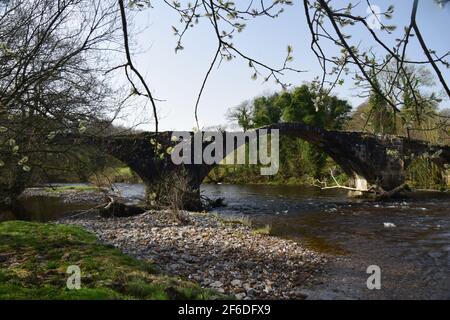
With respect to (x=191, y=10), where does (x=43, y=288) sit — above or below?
below

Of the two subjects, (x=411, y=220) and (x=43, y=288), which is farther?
(x=411, y=220)

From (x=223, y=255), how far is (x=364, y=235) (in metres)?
6.39

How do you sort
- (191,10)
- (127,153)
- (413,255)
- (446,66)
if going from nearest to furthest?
(446,66) < (191,10) < (413,255) < (127,153)

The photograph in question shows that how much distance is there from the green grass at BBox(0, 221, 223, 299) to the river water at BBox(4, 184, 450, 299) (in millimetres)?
3115

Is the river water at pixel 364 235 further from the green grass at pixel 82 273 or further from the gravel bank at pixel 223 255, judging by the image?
the green grass at pixel 82 273

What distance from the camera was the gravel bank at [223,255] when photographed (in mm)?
8562

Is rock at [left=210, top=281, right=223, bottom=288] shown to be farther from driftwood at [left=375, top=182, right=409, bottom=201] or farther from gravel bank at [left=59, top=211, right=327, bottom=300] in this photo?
driftwood at [left=375, top=182, right=409, bottom=201]

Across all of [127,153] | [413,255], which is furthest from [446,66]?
[127,153]
